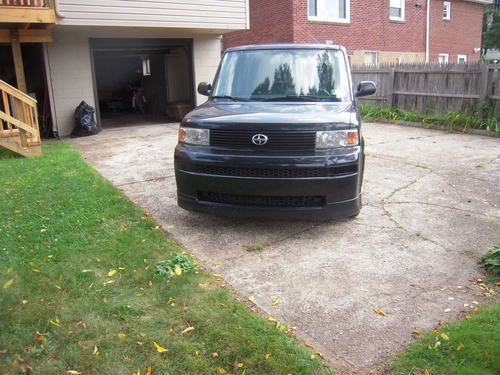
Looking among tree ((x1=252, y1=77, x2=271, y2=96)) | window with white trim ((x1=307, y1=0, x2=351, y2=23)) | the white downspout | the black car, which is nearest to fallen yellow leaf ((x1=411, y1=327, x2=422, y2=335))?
the black car

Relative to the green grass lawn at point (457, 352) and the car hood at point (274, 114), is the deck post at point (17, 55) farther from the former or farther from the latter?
the green grass lawn at point (457, 352)

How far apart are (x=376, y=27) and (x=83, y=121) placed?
14.8 meters

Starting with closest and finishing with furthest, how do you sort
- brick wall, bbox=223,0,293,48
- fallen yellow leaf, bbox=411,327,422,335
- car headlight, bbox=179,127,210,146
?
1. fallen yellow leaf, bbox=411,327,422,335
2. car headlight, bbox=179,127,210,146
3. brick wall, bbox=223,0,293,48

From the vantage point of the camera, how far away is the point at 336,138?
14.1 feet

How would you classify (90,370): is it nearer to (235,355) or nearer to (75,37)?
(235,355)

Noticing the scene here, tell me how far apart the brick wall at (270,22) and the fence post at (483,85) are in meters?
8.50

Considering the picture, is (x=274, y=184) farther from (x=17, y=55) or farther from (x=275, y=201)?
(x=17, y=55)

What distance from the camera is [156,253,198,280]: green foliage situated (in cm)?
372

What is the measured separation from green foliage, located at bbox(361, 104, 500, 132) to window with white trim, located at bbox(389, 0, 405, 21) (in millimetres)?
10128

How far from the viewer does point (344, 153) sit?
4293 mm

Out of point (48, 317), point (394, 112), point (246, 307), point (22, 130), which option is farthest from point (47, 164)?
point (394, 112)

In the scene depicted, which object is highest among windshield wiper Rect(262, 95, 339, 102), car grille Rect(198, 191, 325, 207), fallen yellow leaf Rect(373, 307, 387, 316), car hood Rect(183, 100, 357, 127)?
windshield wiper Rect(262, 95, 339, 102)

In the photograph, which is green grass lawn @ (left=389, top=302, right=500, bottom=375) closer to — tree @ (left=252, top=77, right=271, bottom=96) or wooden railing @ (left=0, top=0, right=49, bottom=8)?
tree @ (left=252, top=77, right=271, bottom=96)

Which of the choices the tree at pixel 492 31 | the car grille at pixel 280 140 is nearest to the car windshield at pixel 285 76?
the car grille at pixel 280 140
